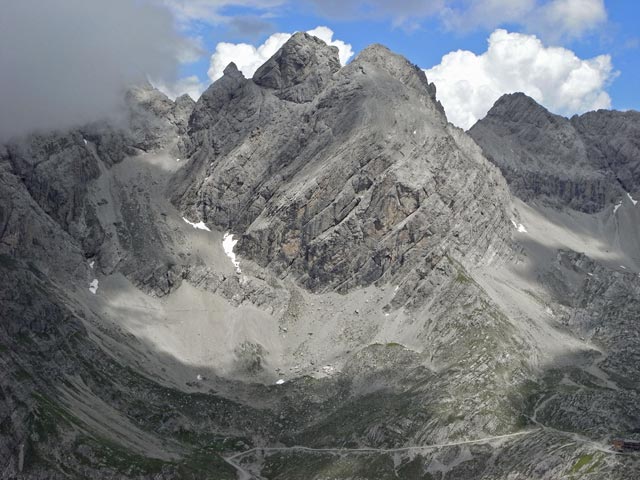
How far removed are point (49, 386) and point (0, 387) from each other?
A: 1511cm

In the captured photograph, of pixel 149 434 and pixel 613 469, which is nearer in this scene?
pixel 613 469

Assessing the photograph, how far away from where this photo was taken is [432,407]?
19712 centimetres

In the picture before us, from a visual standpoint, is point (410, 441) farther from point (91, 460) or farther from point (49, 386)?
point (49, 386)

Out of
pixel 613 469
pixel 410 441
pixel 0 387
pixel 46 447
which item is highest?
pixel 0 387

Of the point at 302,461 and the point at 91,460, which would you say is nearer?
the point at 91,460

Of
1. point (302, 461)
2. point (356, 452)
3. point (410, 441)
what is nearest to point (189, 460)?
point (302, 461)

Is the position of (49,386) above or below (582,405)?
above

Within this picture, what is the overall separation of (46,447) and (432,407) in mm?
87842

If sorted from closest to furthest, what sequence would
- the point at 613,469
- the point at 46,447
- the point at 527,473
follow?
the point at 613,469 → the point at 527,473 → the point at 46,447

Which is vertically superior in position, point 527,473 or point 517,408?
point 517,408

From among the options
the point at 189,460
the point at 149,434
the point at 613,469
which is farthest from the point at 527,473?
the point at 149,434

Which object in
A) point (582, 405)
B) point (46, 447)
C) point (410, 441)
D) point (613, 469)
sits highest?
point (46, 447)

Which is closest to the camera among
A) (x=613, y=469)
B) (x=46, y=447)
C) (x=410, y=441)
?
(x=613, y=469)

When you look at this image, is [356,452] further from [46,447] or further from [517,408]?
[46,447]
